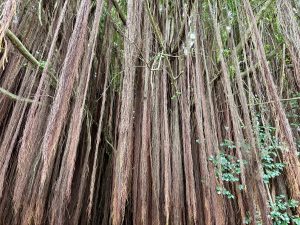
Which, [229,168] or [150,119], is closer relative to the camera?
[150,119]

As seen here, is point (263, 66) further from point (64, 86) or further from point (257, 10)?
point (257, 10)

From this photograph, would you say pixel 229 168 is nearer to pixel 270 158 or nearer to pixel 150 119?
pixel 270 158

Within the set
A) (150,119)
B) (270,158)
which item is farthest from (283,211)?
(150,119)

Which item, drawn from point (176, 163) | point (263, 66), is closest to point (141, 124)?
point (176, 163)

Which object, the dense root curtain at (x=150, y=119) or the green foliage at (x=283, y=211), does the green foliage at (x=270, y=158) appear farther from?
the green foliage at (x=283, y=211)

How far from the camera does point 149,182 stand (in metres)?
1.27

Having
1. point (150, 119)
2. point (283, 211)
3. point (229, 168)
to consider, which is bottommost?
point (283, 211)

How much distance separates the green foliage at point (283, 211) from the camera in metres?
1.50

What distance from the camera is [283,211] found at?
5.09 ft

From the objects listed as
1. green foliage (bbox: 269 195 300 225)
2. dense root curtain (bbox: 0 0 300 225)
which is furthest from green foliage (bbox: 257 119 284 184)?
green foliage (bbox: 269 195 300 225)

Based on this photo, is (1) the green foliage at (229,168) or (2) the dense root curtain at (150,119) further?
(1) the green foliage at (229,168)

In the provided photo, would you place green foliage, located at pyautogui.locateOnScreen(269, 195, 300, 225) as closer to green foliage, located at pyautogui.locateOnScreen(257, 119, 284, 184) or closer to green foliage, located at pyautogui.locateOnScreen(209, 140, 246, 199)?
green foliage, located at pyautogui.locateOnScreen(257, 119, 284, 184)

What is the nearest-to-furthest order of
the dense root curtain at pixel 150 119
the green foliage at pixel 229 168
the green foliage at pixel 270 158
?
1. the dense root curtain at pixel 150 119
2. the green foliage at pixel 229 168
3. the green foliage at pixel 270 158

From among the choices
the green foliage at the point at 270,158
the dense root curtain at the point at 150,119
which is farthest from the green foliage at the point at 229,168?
the green foliage at the point at 270,158
